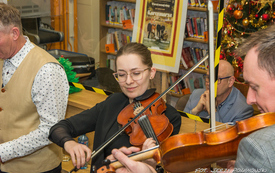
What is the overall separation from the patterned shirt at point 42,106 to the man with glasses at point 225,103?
1109 millimetres

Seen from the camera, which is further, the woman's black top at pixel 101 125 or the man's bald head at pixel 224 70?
the man's bald head at pixel 224 70

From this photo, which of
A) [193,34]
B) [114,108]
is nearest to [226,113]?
[193,34]

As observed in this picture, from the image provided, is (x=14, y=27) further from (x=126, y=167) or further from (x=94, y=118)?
(x=126, y=167)

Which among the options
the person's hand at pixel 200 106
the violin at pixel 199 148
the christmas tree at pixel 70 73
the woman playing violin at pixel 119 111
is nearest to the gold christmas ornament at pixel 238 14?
the person's hand at pixel 200 106

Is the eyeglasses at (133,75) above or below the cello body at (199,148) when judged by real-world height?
above

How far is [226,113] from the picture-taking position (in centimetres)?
222

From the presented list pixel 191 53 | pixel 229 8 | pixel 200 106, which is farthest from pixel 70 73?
pixel 229 8

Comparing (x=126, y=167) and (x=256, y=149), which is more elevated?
(x=256, y=149)

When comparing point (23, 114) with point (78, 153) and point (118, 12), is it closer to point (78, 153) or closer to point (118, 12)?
point (78, 153)

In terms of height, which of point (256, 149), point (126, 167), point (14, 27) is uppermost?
point (14, 27)

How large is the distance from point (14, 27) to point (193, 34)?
1.47m

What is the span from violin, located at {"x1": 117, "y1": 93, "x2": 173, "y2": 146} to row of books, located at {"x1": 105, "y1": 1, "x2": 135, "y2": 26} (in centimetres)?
156

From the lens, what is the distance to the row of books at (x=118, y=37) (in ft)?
9.84

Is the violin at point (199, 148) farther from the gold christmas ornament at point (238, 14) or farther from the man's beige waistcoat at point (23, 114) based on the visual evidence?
the gold christmas ornament at point (238, 14)
